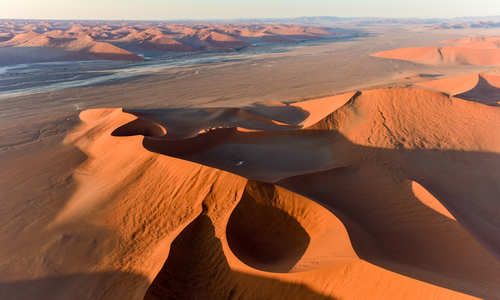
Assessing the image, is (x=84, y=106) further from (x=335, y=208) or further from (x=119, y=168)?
(x=335, y=208)

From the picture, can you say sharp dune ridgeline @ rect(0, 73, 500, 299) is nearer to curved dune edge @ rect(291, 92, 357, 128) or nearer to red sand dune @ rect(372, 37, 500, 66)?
curved dune edge @ rect(291, 92, 357, 128)

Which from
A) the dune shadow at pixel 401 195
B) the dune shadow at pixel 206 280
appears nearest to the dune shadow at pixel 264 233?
the dune shadow at pixel 206 280

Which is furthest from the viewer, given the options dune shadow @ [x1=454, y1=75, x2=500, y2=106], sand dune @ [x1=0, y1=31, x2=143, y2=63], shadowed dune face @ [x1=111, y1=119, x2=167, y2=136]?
sand dune @ [x1=0, y1=31, x2=143, y2=63]

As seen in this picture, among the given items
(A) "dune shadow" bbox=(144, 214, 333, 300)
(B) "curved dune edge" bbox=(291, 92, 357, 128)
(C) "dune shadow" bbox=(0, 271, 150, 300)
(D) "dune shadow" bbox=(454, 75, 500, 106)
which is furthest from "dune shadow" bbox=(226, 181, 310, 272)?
(D) "dune shadow" bbox=(454, 75, 500, 106)

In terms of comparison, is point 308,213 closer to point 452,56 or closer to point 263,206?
point 263,206

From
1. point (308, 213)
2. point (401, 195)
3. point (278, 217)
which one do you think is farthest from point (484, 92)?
point (278, 217)

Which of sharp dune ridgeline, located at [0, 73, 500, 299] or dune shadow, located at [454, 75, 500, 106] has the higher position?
dune shadow, located at [454, 75, 500, 106]
